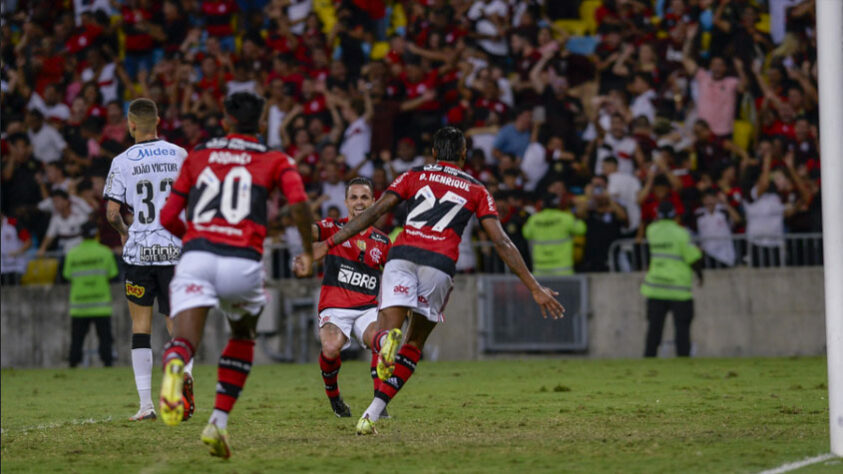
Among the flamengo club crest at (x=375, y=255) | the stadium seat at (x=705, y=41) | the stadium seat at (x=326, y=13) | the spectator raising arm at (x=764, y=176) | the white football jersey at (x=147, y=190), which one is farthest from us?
the stadium seat at (x=326, y=13)

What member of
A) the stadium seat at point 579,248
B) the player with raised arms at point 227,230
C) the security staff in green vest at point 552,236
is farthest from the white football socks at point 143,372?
the stadium seat at point 579,248

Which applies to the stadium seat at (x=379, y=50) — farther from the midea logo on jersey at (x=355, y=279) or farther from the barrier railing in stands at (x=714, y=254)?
the midea logo on jersey at (x=355, y=279)

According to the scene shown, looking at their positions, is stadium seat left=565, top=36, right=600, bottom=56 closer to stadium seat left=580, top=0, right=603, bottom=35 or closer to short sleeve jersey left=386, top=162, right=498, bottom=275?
stadium seat left=580, top=0, right=603, bottom=35

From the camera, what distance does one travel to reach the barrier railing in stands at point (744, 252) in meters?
19.0

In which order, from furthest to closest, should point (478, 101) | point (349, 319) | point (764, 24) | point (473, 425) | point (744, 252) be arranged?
point (764, 24)
point (478, 101)
point (744, 252)
point (349, 319)
point (473, 425)

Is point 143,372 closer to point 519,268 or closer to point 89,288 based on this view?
point 519,268

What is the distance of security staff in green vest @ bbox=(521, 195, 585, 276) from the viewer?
1891 centimetres

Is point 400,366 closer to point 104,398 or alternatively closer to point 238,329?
point 238,329

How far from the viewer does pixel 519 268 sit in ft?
29.5

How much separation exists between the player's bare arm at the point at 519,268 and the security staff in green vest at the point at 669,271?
9637mm

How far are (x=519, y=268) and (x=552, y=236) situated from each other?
10175 millimetres

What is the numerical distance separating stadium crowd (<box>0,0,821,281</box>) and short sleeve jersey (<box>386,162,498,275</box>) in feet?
29.0

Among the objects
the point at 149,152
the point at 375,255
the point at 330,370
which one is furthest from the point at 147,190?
the point at 330,370

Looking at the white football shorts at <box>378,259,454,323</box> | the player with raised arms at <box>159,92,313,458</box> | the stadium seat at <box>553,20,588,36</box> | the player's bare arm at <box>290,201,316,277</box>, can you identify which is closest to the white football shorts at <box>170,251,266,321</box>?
the player with raised arms at <box>159,92,313,458</box>
